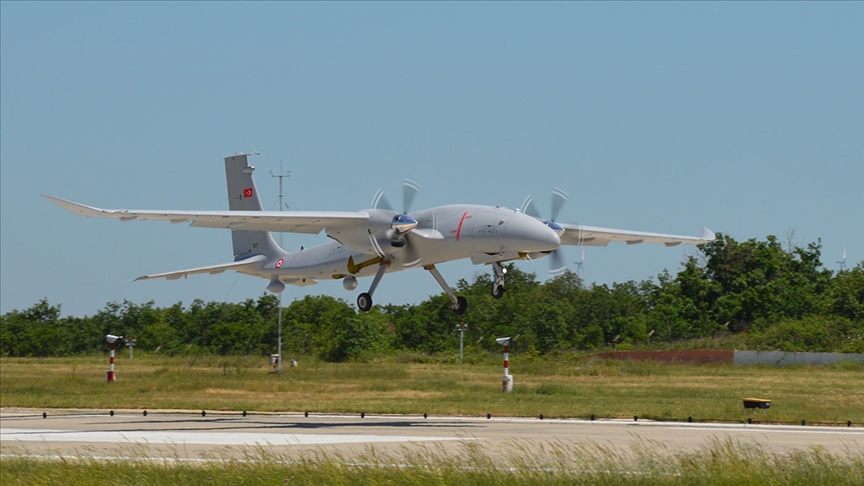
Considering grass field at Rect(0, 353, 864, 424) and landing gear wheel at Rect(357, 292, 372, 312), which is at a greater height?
landing gear wheel at Rect(357, 292, 372, 312)

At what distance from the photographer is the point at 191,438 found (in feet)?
69.7

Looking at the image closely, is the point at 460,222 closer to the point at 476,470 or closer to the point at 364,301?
the point at 364,301

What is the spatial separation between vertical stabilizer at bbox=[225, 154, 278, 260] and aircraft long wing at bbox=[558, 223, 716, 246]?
9906mm

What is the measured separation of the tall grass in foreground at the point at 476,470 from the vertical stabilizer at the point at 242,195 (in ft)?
53.7

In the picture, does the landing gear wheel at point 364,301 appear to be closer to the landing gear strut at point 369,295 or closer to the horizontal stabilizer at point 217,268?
the landing gear strut at point 369,295

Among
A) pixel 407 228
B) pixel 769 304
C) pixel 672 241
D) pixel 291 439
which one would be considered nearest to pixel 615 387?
pixel 672 241

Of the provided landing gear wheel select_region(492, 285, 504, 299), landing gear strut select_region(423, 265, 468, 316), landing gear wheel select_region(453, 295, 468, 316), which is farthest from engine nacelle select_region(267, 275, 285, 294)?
landing gear wheel select_region(492, 285, 504, 299)

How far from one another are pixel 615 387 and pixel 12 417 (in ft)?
65.9

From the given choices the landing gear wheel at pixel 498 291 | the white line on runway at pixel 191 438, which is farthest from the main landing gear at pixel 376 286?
the white line on runway at pixel 191 438

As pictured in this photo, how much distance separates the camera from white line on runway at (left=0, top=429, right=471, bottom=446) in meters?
20.0

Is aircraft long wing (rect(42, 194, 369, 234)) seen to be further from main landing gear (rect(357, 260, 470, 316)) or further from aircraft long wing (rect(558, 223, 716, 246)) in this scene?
aircraft long wing (rect(558, 223, 716, 246))

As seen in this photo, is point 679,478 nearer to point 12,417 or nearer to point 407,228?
point 407,228

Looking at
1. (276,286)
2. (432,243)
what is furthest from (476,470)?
(276,286)

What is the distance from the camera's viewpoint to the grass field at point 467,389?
28250mm
